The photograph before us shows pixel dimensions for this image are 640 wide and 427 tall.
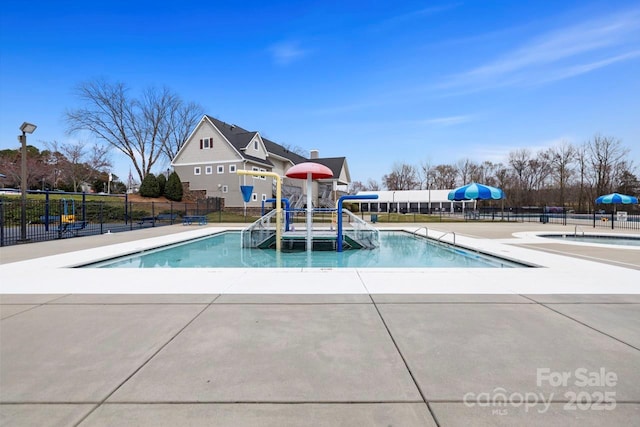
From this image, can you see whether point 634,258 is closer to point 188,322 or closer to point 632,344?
point 632,344

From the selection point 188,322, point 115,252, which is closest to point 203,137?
point 115,252

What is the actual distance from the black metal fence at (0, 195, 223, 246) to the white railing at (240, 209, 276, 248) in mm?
9059

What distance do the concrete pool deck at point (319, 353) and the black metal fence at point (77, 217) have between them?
465 inches

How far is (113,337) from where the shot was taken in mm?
3721

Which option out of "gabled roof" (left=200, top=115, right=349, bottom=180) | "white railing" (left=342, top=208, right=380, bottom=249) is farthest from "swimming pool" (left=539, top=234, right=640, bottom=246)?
"gabled roof" (left=200, top=115, right=349, bottom=180)

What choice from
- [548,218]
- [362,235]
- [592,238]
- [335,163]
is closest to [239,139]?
[335,163]

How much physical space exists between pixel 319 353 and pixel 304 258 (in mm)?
8242

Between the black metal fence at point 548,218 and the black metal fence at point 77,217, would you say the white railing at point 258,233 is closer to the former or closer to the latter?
the black metal fence at point 77,217

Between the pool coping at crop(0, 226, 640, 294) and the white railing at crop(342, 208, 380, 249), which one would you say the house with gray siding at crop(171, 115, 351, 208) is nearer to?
the white railing at crop(342, 208, 380, 249)

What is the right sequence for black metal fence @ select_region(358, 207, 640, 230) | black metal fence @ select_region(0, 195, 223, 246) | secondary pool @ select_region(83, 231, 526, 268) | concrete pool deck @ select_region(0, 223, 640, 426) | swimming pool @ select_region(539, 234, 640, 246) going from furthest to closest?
black metal fence @ select_region(358, 207, 640, 230), swimming pool @ select_region(539, 234, 640, 246), black metal fence @ select_region(0, 195, 223, 246), secondary pool @ select_region(83, 231, 526, 268), concrete pool deck @ select_region(0, 223, 640, 426)

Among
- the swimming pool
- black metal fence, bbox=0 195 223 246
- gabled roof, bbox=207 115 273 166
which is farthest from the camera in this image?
gabled roof, bbox=207 115 273 166

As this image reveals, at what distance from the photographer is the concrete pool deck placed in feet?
7.81

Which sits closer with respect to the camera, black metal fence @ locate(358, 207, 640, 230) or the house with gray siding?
black metal fence @ locate(358, 207, 640, 230)

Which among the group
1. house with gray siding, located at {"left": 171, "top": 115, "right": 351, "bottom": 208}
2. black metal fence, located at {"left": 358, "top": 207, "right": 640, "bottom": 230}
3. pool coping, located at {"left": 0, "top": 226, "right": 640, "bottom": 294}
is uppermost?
house with gray siding, located at {"left": 171, "top": 115, "right": 351, "bottom": 208}
